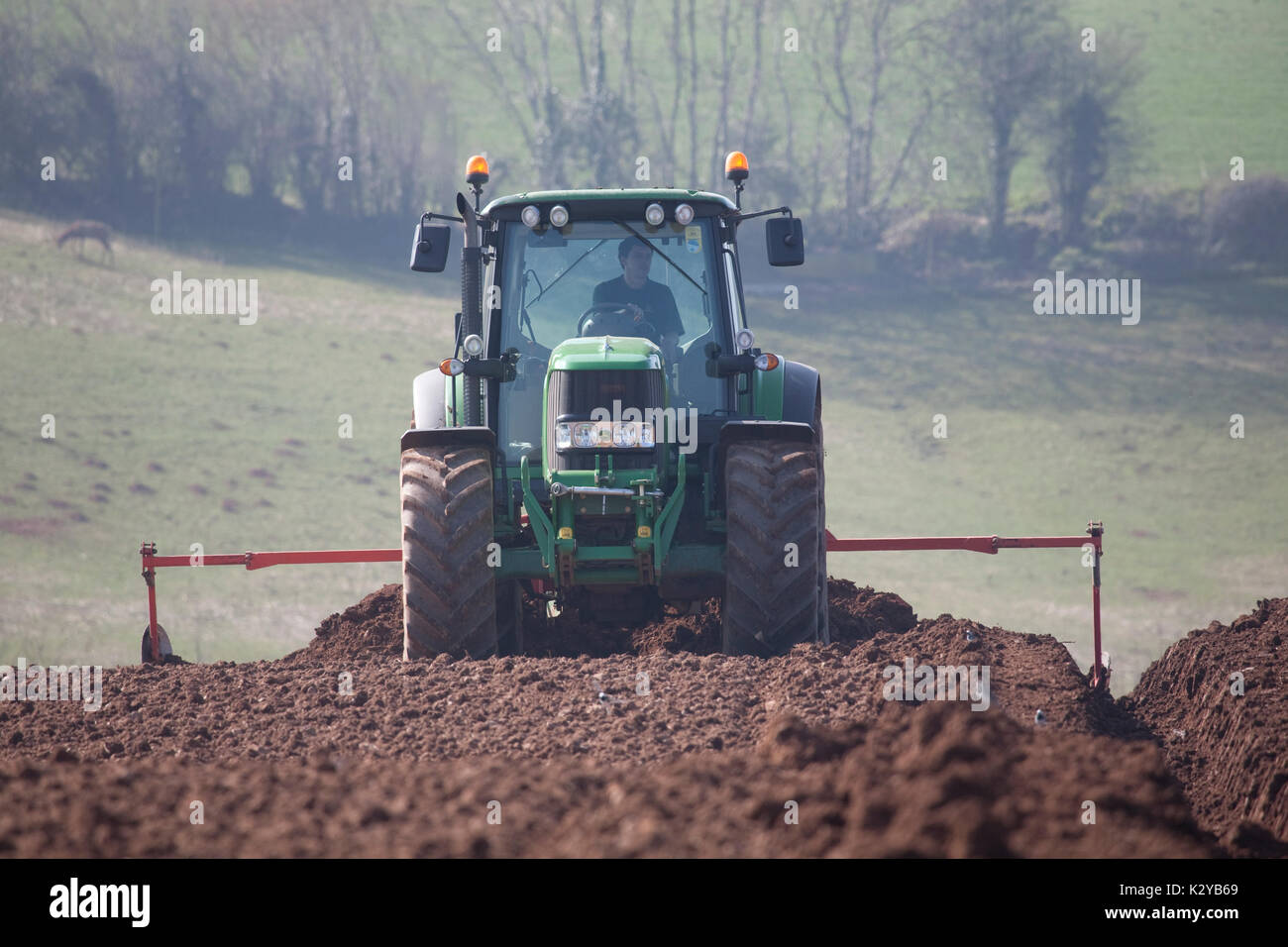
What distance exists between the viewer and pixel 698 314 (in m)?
9.28

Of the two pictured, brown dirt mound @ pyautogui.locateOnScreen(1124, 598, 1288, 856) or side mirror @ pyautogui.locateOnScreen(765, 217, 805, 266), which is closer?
brown dirt mound @ pyautogui.locateOnScreen(1124, 598, 1288, 856)

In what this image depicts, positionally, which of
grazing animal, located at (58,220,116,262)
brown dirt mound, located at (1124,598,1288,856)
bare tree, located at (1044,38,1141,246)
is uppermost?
bare tree, located at (1044,38,1141,246)

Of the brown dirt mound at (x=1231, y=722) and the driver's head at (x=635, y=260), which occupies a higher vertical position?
the driver's head at (x=635, y=260)

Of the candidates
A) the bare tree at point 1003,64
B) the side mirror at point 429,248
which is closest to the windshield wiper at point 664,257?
the side mirror at point 429,248

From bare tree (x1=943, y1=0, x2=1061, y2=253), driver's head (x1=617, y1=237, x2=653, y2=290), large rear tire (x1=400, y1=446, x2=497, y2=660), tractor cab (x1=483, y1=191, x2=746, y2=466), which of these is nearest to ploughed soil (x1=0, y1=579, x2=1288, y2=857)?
large rear tire (x1=400, y1=446, x2=497, y2=660)

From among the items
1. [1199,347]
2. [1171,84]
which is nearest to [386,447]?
[1199,347]

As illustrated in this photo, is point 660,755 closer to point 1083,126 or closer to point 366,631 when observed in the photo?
point 366,631

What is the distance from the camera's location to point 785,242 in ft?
29.8

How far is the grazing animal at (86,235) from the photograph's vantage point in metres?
34.7

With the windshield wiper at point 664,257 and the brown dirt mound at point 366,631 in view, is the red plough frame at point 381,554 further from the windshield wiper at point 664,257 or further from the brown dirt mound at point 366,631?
the windshield wiper at point 664,257

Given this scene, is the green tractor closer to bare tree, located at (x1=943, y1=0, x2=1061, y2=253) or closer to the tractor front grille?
the tractor front grille

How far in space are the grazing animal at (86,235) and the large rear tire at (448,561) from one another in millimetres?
29088

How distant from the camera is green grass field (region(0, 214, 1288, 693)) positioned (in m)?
21.5

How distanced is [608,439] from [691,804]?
12.1 feet
